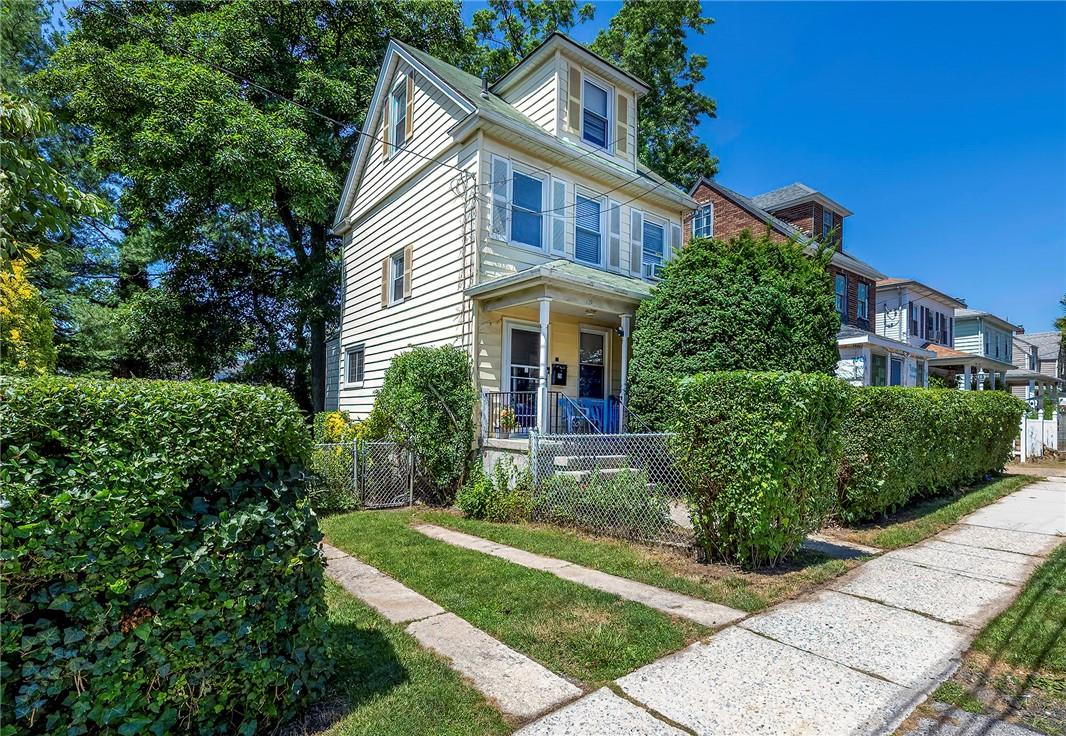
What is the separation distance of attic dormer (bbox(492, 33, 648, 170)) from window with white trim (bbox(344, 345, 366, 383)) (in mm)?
7240

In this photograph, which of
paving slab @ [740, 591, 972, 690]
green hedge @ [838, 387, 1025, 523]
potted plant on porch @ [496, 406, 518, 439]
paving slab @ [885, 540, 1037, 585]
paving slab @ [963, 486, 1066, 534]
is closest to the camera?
paving slab @ [740, 591, 972, 690]

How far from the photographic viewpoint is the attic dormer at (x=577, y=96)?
38.1 feet

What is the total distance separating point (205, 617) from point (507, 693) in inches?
62.4

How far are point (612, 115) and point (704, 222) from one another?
32.0 ft

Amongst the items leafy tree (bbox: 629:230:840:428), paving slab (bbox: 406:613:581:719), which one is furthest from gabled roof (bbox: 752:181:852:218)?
paving slab (bbox: 406:613:581:719)

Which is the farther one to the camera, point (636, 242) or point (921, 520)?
point (636, 242)

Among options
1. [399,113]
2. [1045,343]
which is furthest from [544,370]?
[1045,343]

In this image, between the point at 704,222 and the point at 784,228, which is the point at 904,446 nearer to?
the point at 784,228

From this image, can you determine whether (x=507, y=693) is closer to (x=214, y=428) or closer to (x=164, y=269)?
(x=214, y=428)

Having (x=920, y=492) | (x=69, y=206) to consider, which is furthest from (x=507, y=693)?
(x=920, y=492)

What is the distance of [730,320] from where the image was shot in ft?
27.3

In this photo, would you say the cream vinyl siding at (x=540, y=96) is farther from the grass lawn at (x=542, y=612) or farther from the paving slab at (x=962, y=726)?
the paving slab at (x=962, y=726)

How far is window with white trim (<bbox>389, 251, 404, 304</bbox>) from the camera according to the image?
12.4 meters

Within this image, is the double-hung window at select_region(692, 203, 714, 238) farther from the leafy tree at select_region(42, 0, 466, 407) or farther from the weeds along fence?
the weeds along fence
